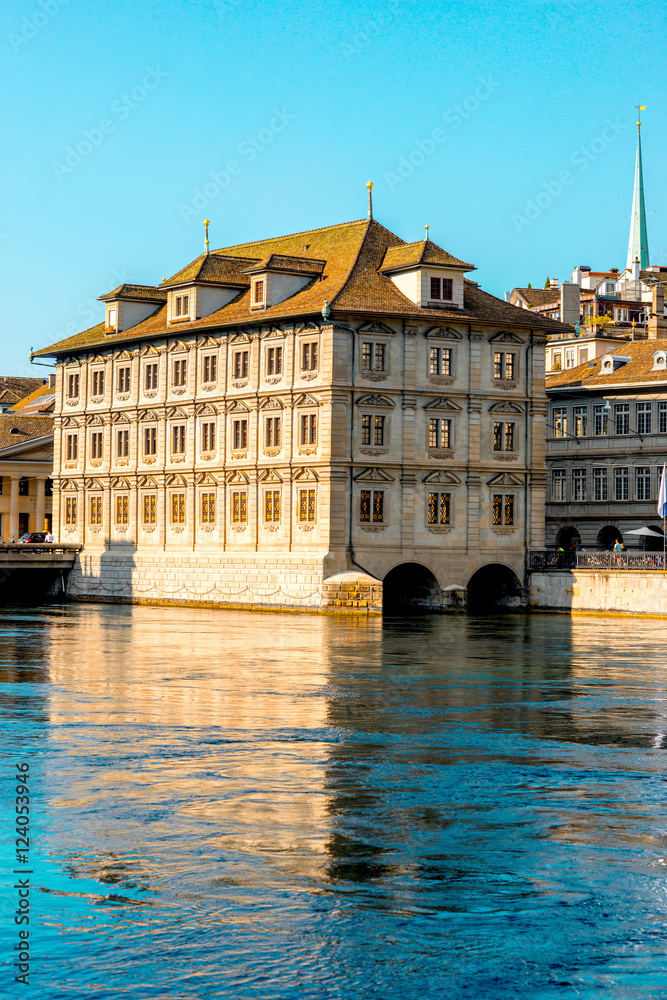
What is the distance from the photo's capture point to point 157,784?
21109 mm

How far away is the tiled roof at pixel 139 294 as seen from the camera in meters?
84.0

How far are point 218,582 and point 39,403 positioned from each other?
174 feet

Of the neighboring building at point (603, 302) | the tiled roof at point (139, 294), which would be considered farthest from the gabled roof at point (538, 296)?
the tiled roof at point (139, 294)

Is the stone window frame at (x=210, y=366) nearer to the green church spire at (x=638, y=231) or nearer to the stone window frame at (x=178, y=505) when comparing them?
the stone window frame at (x=178, y=505)

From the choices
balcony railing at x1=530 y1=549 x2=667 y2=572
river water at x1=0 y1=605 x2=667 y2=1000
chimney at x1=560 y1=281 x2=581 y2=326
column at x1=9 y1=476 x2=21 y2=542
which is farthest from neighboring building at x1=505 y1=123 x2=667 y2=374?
river water at x1=0 y1=605 x2=667 y2=1000

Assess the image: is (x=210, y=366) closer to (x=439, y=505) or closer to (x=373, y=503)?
(x=373, y=503)

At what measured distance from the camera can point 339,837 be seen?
17.8 metres

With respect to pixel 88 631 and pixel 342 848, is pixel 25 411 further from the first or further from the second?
pixel 342 848

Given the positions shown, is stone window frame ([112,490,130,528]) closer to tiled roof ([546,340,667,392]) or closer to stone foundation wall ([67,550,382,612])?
stone foundation wall ([67,550,382,612])

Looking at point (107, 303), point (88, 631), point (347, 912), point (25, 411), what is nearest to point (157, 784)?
point (347, 912)

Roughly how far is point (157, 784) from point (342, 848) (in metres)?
4.53

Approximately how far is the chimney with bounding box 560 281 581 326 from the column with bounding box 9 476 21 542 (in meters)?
43.7

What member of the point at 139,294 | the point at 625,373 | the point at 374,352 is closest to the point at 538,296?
the point at 625,373

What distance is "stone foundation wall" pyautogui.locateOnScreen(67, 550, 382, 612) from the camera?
216ft
